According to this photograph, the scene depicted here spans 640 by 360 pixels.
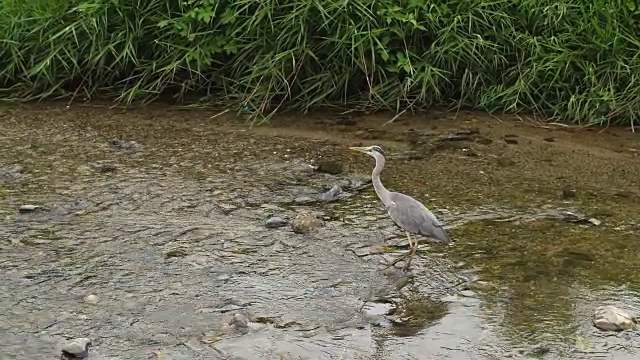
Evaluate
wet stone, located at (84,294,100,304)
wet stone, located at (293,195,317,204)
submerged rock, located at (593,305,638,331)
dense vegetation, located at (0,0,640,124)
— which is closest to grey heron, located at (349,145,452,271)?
wet stone, located at (293,195,317,204)

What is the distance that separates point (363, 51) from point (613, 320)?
146 inches

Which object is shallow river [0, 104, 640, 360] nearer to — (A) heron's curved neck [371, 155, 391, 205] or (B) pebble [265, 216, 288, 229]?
(B) pebble [265, 216, 288, 229]

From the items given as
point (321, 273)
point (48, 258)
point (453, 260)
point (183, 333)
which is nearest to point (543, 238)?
point (453, 260)

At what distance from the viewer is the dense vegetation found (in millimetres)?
7574

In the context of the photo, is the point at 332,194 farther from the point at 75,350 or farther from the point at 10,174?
the point at 75,350

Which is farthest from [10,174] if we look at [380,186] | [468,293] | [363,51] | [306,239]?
[468,293]

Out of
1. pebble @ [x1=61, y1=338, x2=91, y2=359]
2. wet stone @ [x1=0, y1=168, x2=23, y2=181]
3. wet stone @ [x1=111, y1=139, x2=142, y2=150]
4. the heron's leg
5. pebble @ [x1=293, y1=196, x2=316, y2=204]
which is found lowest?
pebble @ [x1=61, y1=338, x2=91, y2=359]

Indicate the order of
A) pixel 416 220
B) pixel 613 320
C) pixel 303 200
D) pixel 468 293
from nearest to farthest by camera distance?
pixel 613 320 → pixel 468 293 → pixel 416 220 → pixel 303 200

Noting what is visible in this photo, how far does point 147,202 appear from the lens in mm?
5957

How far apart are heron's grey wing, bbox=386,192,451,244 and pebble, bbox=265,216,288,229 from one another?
696 mm

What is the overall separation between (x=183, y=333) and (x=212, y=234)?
1181 millimetres

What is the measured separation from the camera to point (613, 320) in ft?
14.5

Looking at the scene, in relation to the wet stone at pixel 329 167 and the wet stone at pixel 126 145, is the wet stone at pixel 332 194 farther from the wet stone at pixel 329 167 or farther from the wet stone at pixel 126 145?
the wet stone at pixel 126 145

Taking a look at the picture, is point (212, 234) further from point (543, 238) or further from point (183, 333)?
point (543, 238)
